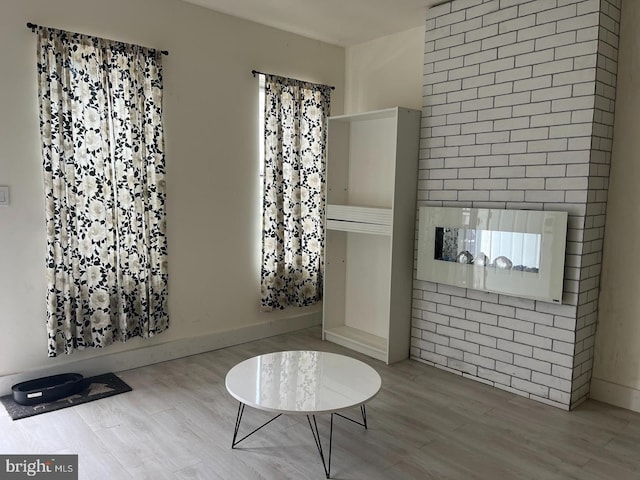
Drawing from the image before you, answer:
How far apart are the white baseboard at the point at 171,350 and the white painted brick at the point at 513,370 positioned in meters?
1.88

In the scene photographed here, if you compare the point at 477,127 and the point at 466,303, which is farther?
the point at 466,303

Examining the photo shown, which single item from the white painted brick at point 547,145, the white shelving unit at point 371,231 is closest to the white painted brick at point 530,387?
the white shelving unit at point 371,231

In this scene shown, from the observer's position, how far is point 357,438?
269cm

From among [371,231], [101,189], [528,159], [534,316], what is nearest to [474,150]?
[528,159]

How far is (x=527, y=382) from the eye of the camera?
3.27 m

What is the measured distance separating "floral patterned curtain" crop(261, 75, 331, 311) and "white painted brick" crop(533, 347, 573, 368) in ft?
6.87

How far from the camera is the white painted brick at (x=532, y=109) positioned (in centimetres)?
309

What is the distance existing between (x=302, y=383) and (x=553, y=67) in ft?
7.93

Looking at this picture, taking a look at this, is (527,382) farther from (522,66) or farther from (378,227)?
(522,66)

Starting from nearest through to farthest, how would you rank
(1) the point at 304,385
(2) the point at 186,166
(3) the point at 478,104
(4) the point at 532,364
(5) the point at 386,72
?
(1) the point at 304,385 → (4) the point at 532,364 → (3) the point at 478,104 → (2) the point at 186,166 → (5) the point at 386,72

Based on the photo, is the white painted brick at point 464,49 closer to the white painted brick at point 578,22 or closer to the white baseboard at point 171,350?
the white painted brick at point 578,22

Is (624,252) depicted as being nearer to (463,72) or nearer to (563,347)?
(563,347)

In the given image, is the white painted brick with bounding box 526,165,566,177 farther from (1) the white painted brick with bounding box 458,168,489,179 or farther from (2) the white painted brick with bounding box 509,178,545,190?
(1) the white painted brick with bounding box 458,168,489,179

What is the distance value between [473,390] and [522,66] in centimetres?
217
